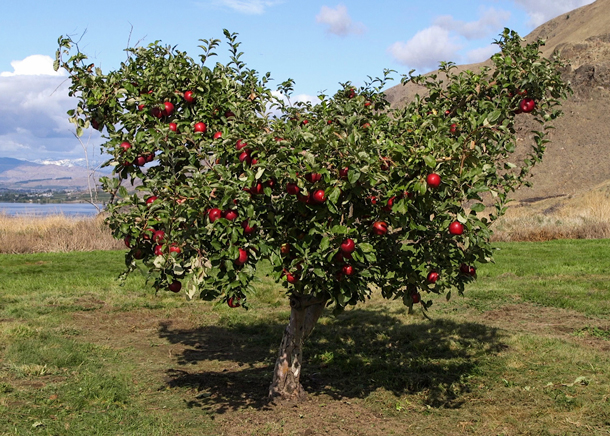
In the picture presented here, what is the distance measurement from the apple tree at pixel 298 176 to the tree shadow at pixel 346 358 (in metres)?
0.75

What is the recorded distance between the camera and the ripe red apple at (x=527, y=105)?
17.4ft

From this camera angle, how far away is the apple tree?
13.7ft

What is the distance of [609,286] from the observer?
10602 mm

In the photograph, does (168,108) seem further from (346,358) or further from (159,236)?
(346,358)

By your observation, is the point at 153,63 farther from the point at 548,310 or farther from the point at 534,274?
the point at 534,274

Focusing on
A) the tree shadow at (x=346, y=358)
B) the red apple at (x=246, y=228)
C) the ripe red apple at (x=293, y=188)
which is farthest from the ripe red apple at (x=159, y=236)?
the tree shadow at (x=346, y=358)

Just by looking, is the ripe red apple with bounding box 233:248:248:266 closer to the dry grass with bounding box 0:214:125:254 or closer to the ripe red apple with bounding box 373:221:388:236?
the ripe red apple with bounding box 373:221:388:236

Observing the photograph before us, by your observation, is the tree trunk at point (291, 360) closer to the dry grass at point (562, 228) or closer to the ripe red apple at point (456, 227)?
the ripe red apple at point (456, 227)

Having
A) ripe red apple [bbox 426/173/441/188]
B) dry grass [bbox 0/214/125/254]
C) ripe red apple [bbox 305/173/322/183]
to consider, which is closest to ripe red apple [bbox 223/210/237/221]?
ripe red apple [bbox 305/173/322/183]

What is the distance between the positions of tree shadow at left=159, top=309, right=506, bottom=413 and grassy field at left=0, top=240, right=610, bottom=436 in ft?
0.09

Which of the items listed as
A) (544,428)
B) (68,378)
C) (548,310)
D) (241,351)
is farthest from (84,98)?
(548,310)

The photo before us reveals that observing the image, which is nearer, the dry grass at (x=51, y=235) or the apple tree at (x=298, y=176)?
the apple tree at (x=298, y=176)

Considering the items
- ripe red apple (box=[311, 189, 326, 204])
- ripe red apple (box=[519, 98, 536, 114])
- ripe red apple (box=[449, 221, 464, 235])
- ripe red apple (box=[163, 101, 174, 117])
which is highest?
ripe red apple (box=[163, 101, 174, 117])

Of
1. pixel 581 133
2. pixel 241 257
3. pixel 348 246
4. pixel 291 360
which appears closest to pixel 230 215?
pixel 241 257
